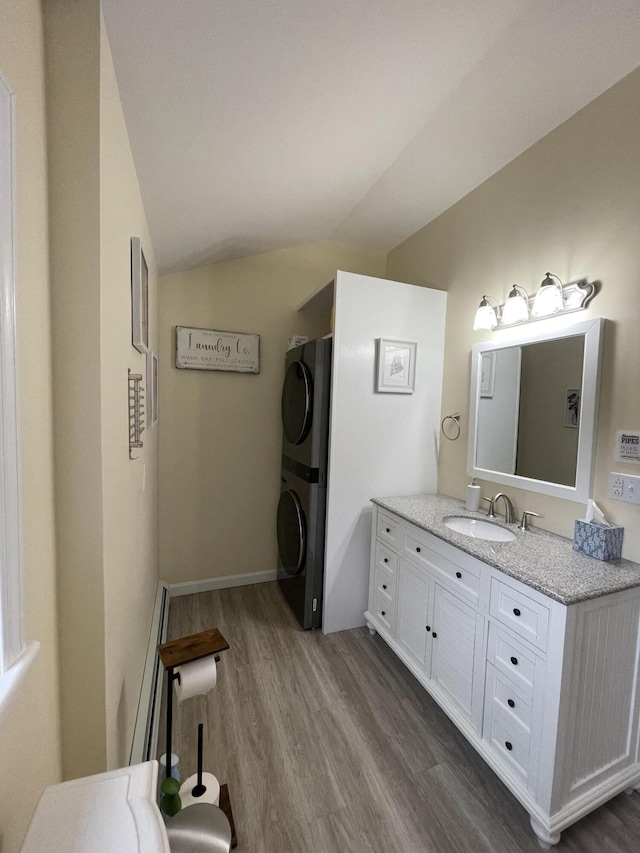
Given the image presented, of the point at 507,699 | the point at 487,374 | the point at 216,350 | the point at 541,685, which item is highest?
the point at 216,350

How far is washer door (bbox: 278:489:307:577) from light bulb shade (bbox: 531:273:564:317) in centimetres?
170

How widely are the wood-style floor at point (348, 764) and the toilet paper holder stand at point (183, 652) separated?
0.43m

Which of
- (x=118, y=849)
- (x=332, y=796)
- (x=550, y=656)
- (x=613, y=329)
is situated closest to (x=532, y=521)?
(x=550, y=656)

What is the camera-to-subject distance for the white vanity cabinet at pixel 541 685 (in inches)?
45.8

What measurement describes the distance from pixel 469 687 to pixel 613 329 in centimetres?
159

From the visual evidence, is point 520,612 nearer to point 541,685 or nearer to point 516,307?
point 541,685

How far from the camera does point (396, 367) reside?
2256 mm

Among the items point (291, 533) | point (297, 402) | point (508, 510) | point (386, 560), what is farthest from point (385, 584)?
point (297, 402)

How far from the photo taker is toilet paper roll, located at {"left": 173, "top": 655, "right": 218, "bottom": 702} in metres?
1.14

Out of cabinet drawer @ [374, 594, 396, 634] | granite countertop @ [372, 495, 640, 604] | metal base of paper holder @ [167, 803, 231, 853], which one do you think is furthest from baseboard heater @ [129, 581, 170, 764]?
granite countertop @ [372, 495, 640, 604]

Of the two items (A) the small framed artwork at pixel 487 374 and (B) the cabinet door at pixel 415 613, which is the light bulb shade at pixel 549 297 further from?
(B) the cabinet door at pixel 415 613

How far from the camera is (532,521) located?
5.91ft

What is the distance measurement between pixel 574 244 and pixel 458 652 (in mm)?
1874

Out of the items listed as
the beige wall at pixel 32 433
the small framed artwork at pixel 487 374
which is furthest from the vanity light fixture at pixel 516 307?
the beige wall at pixel 32 433
